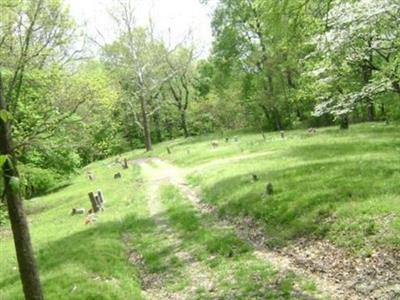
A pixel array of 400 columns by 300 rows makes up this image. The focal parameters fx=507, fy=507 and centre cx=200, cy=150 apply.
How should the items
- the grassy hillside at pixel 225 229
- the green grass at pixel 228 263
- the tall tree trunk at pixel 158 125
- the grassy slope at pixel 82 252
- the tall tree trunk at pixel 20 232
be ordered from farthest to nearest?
the tall tree trunk at pixel 158 125, the grassy slope at pixel 82 252, the grassy hillside at pixel 225 229, the green grass at pixel 228 263, the tall tree trunk at pixel 20 232

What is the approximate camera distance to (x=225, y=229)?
20625 mm

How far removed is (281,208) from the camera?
789 inches

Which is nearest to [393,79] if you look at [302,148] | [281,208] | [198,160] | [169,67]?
[281,208]

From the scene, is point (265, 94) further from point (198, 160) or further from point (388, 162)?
point (388, 162)

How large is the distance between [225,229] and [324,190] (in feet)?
14.0

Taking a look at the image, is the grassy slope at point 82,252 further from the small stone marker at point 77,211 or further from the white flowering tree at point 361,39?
the white flowering tree at point 361,39

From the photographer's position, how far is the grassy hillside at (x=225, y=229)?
48.9ft

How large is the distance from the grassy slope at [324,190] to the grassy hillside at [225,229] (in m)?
0.05

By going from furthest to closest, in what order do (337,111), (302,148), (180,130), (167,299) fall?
1. (180,130)
2. (302,148)
3. (337,111)
4. (167,299)

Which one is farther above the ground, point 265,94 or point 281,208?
point 265,94

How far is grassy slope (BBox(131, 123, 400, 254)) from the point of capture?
1582 centimetres

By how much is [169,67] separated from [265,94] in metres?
24.0

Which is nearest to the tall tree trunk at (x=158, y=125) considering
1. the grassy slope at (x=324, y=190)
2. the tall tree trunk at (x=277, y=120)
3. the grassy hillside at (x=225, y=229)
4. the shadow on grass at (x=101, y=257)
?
the tall tree trunk at (x=277, y=120)

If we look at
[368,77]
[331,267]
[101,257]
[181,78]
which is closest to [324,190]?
[331,267]
